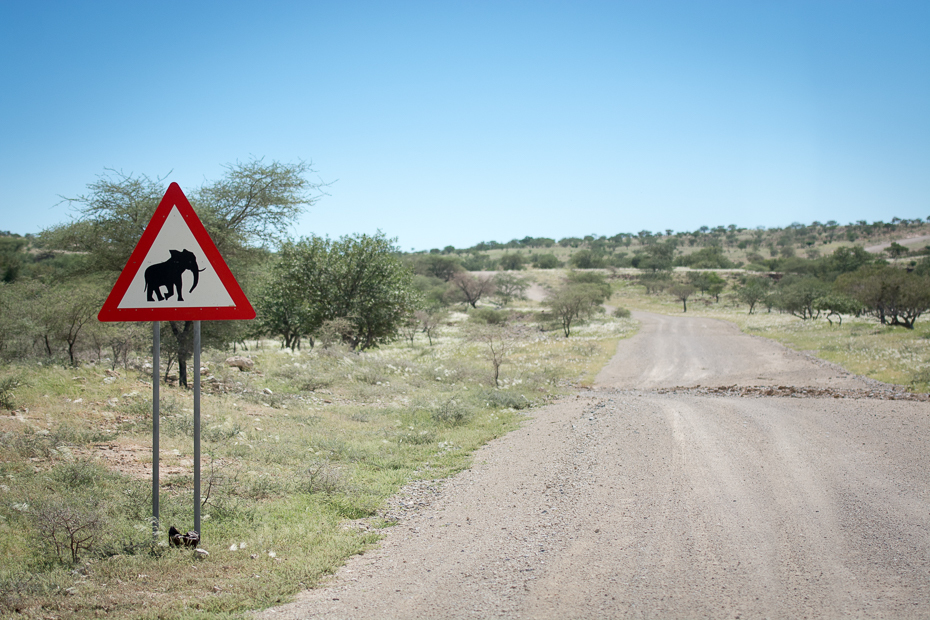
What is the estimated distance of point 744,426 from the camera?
904 centimetres

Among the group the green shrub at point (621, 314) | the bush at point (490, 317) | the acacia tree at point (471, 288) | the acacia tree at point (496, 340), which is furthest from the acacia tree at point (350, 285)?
the acacia tree at point (471, 288)

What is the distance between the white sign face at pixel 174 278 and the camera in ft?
13.6

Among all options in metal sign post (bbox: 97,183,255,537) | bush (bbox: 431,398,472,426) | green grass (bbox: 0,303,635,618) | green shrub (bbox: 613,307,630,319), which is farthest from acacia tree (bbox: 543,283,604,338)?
metal sign post (bbox: 97,183,255,537)

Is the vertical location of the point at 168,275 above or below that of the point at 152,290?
above

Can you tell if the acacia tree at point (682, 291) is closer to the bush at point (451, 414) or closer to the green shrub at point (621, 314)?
the green shrub at point (621, 314)

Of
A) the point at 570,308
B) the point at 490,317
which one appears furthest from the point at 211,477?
the point at 490,317

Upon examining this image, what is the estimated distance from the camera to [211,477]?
580 cm

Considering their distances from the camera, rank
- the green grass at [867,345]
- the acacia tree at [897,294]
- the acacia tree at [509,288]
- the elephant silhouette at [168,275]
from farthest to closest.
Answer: the acacia tree at [509,288] → the acacia tree at [897,294] → the green grass at [867,345] → the elephant silhouette at [168,275]

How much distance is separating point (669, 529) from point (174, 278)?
4631 millimetres

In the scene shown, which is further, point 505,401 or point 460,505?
point 505,401

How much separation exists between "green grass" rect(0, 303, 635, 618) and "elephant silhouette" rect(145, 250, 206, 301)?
184cm

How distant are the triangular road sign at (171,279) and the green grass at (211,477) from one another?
1.70 metres

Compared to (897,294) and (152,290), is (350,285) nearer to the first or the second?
(152,290)

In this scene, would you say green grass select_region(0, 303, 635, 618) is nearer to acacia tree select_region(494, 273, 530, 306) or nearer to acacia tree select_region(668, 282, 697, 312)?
acacia tree select_region(668, 282, 697, 312)
